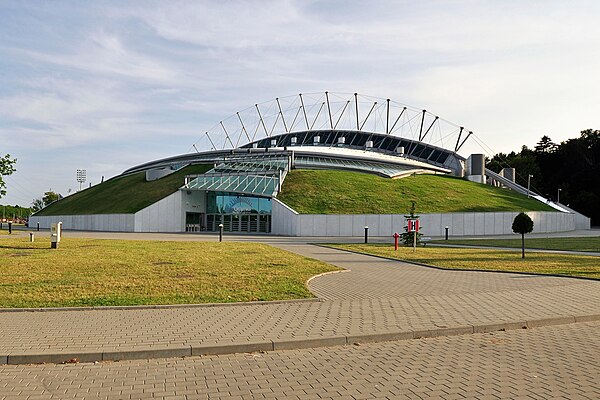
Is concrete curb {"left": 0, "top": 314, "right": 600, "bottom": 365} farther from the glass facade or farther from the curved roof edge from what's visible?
the curved roof edge

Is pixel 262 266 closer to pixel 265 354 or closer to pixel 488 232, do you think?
pixel 265 354

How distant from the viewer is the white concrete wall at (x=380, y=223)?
46.8m

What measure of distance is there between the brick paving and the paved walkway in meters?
0.25

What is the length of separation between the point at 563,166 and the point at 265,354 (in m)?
101

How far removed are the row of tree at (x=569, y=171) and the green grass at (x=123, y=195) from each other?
2463 inches

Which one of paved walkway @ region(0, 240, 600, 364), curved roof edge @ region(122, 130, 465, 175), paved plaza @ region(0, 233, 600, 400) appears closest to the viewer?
paved plaza @ region(0, 233, 600, 400)

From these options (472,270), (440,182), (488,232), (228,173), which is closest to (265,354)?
(472,270)

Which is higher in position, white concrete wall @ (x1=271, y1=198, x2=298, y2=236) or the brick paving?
white concrete wall @ (x1=271, y1=198, x2=298, y2=236)

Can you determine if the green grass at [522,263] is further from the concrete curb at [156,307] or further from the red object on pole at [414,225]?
the concrete curb at [156,307]

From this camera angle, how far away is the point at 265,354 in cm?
784

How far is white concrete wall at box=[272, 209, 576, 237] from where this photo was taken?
4684 centimetres

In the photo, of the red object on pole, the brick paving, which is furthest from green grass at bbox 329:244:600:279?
the brick paving

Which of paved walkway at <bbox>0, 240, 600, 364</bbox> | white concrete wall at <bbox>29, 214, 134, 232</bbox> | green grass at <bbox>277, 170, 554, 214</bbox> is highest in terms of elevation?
green grass at <bbox>277, 170, 554, 214</bbox>

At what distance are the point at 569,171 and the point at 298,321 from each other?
97587 millimetres
